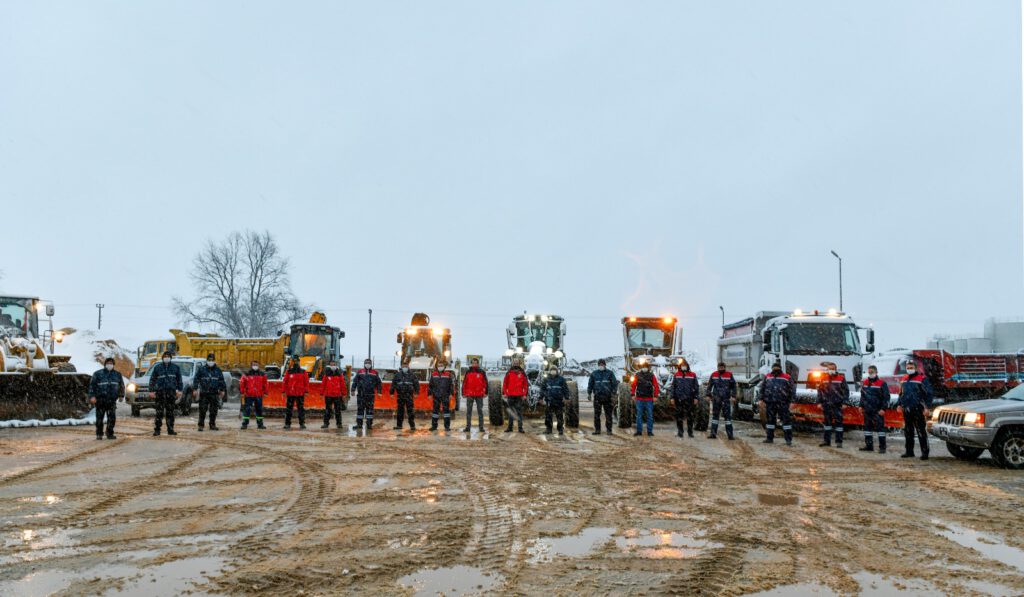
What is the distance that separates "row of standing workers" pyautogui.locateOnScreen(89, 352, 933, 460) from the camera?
13.9 meters

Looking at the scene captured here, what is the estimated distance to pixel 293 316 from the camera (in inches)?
2282

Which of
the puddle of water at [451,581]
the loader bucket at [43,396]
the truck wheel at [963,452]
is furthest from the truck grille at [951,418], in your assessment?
the loader bucket at [43,396]

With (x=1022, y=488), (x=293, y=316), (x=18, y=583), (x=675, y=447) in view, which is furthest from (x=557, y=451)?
(x=293, y=316)

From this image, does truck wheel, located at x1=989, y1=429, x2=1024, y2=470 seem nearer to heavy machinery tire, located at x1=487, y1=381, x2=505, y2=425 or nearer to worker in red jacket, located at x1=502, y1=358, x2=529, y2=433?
worker in red jacket, located at x1=502, y1=358, x2=529, y2=433

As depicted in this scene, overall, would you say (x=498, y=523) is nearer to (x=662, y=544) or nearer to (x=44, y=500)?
(x=662, y=544)

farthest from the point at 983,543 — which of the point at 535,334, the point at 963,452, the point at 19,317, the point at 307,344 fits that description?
the point at 307,344

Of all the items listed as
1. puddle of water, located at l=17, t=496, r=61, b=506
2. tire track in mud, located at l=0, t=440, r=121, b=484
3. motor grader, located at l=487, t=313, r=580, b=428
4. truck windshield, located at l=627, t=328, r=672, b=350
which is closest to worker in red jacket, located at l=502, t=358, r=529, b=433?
motor grader, located at l=487, t=313, r=580, b=428

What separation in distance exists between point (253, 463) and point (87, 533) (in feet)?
14.9

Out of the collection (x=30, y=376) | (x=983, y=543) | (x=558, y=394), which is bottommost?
(x=983, y=543)

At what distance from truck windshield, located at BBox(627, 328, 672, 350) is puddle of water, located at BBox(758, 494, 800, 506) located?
12.8 m

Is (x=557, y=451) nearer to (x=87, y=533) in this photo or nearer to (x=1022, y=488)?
(x=1022, y=488)

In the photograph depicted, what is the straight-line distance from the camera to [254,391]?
17141 mm

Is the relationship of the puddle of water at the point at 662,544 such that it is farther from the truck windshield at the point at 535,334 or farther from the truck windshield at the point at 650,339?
the truck windshield at the point at 650,339

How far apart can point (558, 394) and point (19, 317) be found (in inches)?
502
